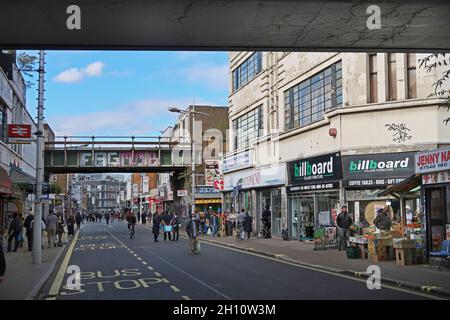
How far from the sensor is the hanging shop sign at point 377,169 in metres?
23.5

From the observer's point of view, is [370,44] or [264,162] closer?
[370,44]

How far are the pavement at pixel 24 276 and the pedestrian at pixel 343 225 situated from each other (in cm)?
1103

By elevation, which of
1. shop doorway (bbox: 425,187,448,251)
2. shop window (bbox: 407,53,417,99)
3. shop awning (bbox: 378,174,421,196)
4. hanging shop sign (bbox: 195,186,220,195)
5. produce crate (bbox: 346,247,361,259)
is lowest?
produce crate (bbox: 346,247,361,259)

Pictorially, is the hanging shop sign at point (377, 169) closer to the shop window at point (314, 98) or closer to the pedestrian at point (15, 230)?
the shop window at point (314, 98)

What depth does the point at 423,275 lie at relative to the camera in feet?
47.7

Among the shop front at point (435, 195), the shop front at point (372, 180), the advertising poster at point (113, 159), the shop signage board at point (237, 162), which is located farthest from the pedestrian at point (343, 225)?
the advertising poster at point (113, 159)

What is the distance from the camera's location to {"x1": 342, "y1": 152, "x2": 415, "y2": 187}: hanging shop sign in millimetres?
23484

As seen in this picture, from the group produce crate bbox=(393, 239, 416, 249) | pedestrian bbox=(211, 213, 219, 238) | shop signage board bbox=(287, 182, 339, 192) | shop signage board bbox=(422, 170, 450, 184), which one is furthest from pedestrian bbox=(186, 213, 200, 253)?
pedestrian bbox=(211, 213, 219, 238)

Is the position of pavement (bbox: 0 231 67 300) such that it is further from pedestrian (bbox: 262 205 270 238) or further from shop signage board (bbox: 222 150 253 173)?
shop signage board (bbox: 222 150 253 173)

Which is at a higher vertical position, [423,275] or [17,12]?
[17,12]

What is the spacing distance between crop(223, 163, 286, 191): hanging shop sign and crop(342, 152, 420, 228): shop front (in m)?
7.64
